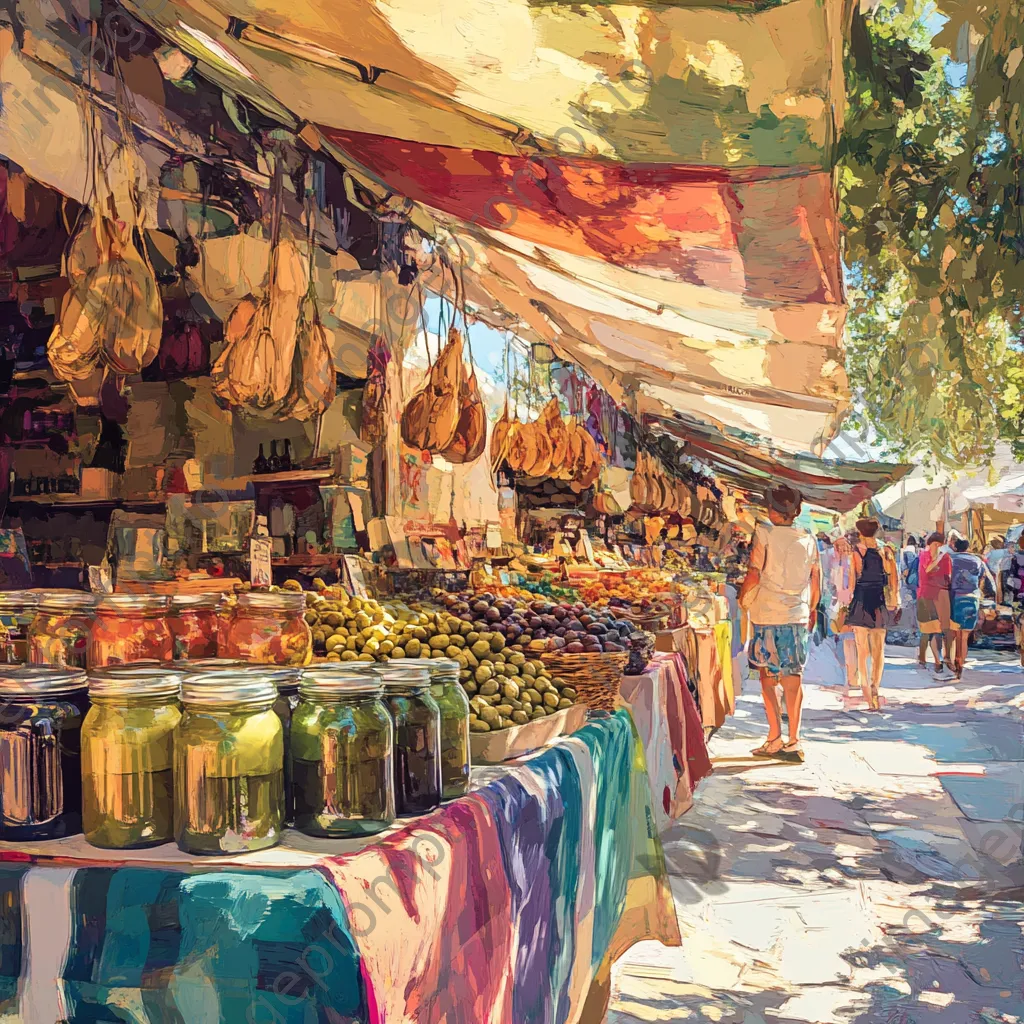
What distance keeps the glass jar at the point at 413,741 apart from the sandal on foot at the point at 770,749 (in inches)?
222

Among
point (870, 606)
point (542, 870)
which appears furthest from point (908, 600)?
point (542, 870)

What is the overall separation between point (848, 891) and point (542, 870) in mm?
2616

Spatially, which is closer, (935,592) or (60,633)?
(60,633)

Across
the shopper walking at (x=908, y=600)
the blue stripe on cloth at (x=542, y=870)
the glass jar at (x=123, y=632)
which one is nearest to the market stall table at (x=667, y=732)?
the blue stripe on cloth at (x=542, y=870)

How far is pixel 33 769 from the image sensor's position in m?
1.46

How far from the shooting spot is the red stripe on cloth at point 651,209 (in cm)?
251

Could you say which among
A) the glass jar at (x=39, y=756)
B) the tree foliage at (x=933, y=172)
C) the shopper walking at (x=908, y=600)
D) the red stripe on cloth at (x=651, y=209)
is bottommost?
the shopper walking at (x=908, y=600)

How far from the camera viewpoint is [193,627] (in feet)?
7.09

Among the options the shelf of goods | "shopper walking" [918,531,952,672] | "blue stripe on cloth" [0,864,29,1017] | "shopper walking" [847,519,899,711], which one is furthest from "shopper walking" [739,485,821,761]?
"blue stripe on cloth" [0,864,29,1017]

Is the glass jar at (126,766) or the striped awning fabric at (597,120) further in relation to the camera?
the striped awning fabric at (597,120)

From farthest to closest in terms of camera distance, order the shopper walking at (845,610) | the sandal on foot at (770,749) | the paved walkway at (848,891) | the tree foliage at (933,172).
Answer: the shopper walking at (845,610)
the sandal on foot at (770,749)
the tree foliage at (933,172)
the paved walkway at (848,891)

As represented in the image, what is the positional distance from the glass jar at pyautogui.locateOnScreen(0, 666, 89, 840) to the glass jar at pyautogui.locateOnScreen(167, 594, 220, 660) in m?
0.64

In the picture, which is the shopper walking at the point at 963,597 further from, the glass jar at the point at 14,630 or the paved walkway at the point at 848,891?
the glass jar at the point at 14,630

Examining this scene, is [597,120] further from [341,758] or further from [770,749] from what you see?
[770,749]
